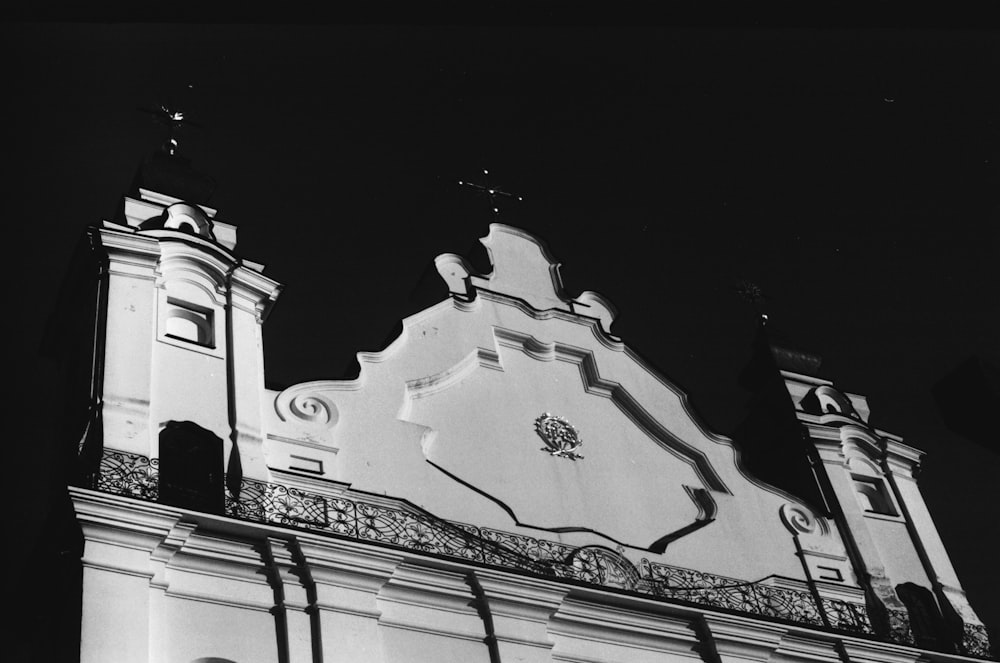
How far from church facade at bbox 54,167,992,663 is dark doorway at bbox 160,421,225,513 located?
23mm

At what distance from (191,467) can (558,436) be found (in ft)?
14.6

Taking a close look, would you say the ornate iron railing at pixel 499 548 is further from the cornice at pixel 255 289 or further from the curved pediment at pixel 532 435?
the cornice at pixel 255 289

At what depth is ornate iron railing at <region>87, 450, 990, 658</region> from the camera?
38.1 feet

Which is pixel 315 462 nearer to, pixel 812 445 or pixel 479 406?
pixel 479 406

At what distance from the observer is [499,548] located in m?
13.0

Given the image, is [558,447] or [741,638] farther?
[558,447]

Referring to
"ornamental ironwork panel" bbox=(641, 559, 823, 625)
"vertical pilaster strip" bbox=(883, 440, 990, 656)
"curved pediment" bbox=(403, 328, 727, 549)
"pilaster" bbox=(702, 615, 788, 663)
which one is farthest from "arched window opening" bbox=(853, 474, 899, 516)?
"pilaster" bbox=(702, 615, 788, 663)

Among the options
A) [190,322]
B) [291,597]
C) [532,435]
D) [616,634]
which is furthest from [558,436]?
[291,597]

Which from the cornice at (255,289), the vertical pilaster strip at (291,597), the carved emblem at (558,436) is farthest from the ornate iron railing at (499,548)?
the cornice at (255,289)

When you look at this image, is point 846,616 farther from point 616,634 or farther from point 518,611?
point 518,611

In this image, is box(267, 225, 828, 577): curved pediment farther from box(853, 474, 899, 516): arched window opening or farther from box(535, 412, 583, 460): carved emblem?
box(853, 474, 899, 516): arched window opening

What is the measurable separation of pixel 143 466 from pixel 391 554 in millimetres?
2312

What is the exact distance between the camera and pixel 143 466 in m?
11.5

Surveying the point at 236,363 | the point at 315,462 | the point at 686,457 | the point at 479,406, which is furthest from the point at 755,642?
the point at 236,363
